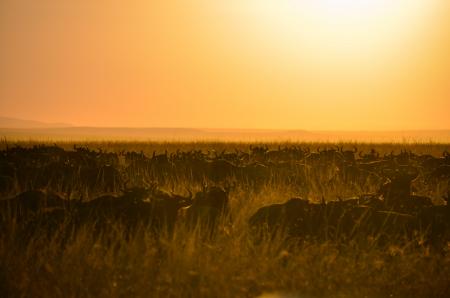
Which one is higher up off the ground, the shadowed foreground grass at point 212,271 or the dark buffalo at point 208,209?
the dark buffalo at point 208,209

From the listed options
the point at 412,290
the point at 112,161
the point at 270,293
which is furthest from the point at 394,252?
the point at 112,161

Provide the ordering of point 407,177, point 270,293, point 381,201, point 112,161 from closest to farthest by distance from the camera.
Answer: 1. point 270,293
2. point 381,201
3. point 407,177
4. point 112,161

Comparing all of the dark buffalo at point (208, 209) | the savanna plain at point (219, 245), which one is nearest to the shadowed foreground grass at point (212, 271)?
the savanna plain at point (219, 245)

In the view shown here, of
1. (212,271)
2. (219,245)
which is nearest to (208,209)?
(219,245)

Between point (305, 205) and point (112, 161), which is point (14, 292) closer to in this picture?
point (305, 205)

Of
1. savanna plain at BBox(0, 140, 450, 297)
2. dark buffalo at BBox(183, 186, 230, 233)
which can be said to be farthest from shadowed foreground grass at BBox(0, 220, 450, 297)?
dark buffalo at BBox(183, 186, 230, 233)

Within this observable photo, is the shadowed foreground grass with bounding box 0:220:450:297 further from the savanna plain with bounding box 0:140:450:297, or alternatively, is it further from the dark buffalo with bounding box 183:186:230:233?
the dark buffalo with bounding box 183:186:230:233

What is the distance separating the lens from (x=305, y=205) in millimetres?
8609

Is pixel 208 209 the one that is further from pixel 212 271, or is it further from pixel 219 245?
pixel 212 271

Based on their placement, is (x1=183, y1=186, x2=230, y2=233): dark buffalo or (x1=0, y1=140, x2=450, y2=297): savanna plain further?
(x1=183, y1=186, x2=230, y2=233): dark buffalo

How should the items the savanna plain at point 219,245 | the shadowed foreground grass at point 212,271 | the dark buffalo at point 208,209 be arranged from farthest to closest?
the dark buffalo at point 208,209 → the savanna plain at point 219,245 → the shadowed foreground grass at point 212,271

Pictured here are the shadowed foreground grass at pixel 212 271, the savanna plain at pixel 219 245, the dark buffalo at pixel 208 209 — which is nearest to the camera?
the shadowed foreground grass at pixel 212 271

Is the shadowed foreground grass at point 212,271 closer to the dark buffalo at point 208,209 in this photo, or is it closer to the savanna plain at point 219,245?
the savanna plain at point 219,245

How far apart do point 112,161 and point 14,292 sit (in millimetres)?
15166
